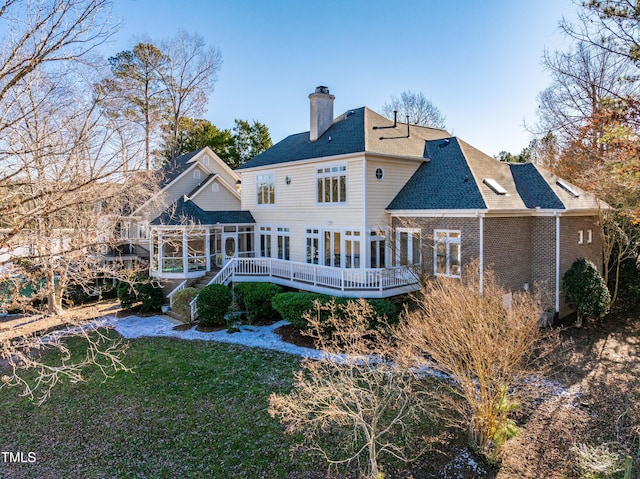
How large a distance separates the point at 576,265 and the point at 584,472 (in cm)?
916

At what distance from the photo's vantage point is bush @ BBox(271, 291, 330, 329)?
1367 cm

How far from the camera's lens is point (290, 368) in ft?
37.6

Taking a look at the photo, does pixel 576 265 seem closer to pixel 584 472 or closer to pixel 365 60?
pixel 584 472

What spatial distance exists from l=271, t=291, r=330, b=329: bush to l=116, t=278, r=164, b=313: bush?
724cm

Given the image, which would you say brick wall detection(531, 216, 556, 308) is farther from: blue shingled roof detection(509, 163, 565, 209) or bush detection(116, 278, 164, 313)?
bush detection(116, 278, 164, 313)

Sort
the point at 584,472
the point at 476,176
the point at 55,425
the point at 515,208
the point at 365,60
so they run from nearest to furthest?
the point at 584,472, the point at 55,425, the point at 515,208, the point at 476,176, the point at 365,60

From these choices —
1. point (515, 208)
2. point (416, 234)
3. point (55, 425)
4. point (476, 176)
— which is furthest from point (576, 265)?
point (55, 425)

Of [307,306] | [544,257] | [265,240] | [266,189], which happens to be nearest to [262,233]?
[265,240]

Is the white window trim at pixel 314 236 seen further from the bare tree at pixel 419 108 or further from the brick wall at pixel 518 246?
the bare tree at pixel 419 108

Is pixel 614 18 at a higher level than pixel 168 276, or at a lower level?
higher

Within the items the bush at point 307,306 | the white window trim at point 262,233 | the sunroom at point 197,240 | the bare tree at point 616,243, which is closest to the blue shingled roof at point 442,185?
the bush at point 307,306

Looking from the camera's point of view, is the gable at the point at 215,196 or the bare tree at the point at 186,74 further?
the bare tree at the point at 186,74

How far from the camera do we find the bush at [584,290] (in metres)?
13.7

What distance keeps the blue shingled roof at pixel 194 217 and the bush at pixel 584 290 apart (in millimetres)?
14499
